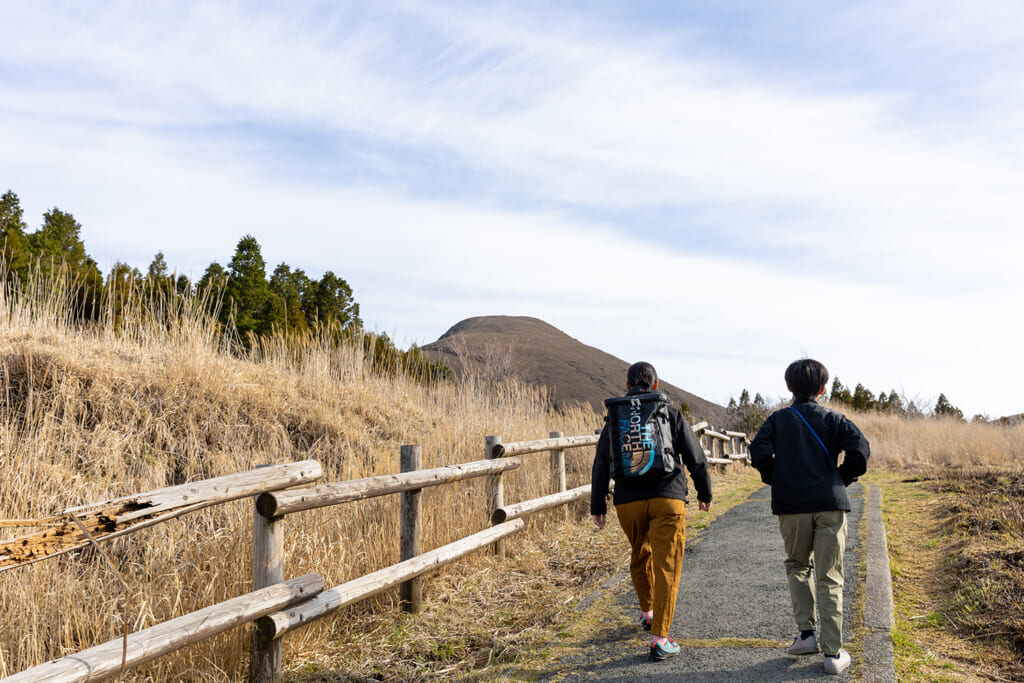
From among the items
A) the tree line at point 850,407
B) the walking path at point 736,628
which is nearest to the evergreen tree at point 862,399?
the tree line at point 850,407

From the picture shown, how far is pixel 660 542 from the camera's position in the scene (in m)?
4.65

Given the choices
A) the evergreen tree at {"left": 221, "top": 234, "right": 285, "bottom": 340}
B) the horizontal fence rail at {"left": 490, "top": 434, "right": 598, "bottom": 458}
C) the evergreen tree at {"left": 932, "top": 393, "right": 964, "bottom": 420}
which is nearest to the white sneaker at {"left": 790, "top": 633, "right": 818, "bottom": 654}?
the horizontal fence rail at {"left": 490, "top": 434, "right": 598, "bottom": 458}

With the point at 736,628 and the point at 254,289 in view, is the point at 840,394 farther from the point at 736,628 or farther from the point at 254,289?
the point at 736,628

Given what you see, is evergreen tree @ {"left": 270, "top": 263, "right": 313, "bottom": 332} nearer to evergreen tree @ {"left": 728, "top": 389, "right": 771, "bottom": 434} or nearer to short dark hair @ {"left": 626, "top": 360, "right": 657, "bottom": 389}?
evergreen tree @ {"left": 728, "top": 389, "right": 771, "bottom": 434}

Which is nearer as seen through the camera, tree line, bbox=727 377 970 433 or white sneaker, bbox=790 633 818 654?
white sneaker, bbox=790 633 818 654

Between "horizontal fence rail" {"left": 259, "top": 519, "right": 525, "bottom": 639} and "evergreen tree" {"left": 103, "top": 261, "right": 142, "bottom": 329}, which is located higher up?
"evergreen tree" {"left": 103, "top": 261, "right": 142, "bottom": 329}

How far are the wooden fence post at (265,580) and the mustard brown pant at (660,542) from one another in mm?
2187

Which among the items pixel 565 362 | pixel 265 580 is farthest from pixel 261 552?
pixel 565 362

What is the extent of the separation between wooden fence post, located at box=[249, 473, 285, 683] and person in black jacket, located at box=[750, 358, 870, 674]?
9.74 ft

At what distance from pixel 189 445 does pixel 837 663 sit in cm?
776

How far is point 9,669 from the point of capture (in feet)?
13.7

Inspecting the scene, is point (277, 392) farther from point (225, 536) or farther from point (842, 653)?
point (842, 653)

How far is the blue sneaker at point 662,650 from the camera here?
4609mm

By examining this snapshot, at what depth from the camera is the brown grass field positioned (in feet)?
A: 15.2
